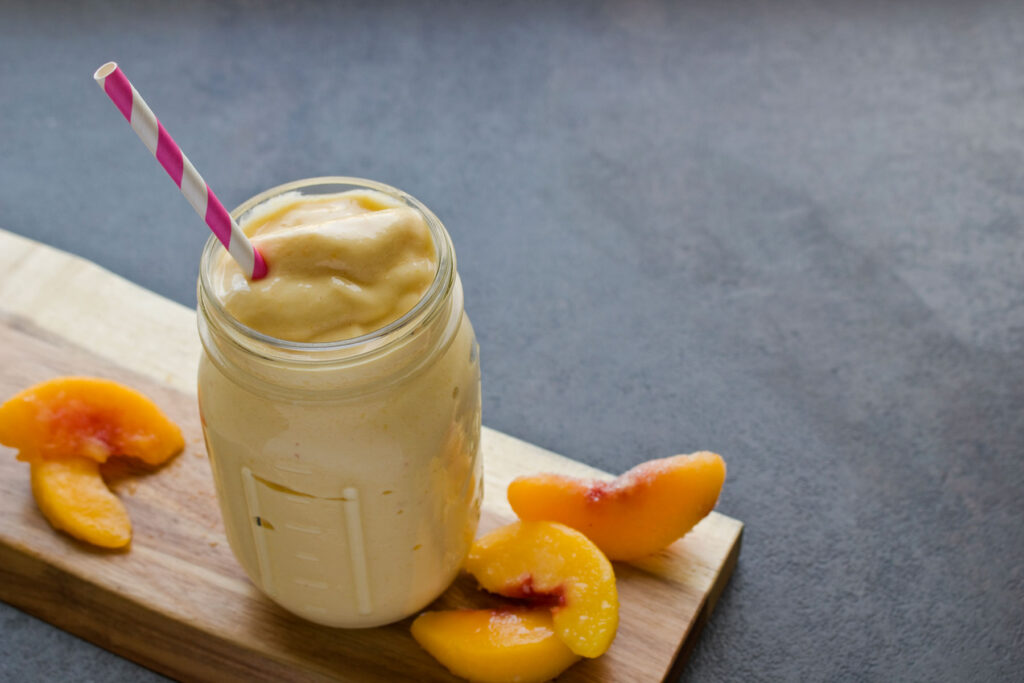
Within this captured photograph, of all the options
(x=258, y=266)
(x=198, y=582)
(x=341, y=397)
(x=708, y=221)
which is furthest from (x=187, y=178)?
(x=708, y=221)

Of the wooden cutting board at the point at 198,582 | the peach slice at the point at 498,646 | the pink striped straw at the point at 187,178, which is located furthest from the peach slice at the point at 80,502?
the pink striped straw at the point at 187,178

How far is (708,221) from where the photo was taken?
6.07 feet

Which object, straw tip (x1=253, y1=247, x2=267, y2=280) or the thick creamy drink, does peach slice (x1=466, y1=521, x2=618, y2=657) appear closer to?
the thick creamy drink

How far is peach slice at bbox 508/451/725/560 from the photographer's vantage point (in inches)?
47.3

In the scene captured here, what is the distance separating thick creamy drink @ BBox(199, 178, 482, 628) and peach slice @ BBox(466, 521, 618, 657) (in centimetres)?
7

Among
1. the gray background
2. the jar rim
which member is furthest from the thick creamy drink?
the gray background

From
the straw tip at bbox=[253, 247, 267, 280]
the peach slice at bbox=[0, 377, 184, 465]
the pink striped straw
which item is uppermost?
the pink striped straw

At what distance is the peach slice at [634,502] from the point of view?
1200 millimetres

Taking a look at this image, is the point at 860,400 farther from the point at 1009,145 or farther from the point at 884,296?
the point at 1009,145

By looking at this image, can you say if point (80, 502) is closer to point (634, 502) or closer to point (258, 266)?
point (258, 266)

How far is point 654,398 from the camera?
1.60 meters

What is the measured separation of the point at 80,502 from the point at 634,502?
0.58m

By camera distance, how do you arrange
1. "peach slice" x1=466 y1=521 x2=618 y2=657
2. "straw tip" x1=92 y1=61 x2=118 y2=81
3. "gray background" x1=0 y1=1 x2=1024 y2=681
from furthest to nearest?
"gray background" x1=0 y1=1 x2=1024 y2=681 < "peach slice" x1=466 y1=521 x2=618 y2=657 < "straw tip" x1=92 y1=61 x2=118 y2=81

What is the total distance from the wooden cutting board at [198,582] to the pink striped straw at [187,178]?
0.42 meters
